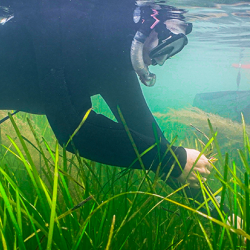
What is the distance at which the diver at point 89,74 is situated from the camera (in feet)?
5.65

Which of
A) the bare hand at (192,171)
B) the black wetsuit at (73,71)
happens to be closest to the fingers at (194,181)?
the bare hand at (192,171)

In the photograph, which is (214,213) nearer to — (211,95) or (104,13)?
(104,13)

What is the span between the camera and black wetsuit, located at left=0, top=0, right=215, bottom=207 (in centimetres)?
172

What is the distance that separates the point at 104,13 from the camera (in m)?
2.66

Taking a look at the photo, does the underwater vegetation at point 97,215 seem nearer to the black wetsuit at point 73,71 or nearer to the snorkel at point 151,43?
the black wetsuit at point 73,71

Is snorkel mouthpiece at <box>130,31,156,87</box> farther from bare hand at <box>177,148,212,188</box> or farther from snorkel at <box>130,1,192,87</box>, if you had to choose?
bare hand at <box>177,148,212,188</box>

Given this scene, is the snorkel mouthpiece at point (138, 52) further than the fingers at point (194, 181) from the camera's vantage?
Yes

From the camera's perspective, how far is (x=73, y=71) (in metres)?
1.83

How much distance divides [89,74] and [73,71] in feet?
1.38

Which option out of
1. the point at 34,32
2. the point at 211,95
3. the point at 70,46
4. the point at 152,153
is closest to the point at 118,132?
the point at 152,153

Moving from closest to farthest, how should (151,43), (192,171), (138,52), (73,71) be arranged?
(73,71) → (192,171) → (138,52) → (151,43)

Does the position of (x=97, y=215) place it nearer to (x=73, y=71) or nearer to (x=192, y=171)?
(x=192, y=171)

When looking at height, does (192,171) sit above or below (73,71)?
below

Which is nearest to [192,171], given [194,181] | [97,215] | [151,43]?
[194,181]
